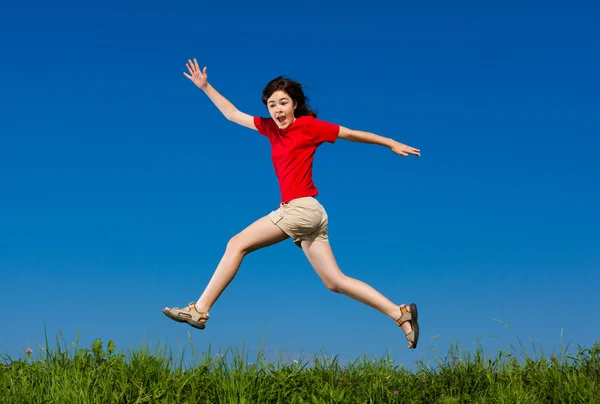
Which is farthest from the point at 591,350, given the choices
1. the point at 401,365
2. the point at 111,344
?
the point at 111,344

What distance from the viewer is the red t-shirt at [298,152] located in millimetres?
7414

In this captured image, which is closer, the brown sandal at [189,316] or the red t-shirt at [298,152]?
the brown sandal at [189,316]

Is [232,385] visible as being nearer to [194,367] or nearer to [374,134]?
[194,367]

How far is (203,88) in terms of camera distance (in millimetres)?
8555

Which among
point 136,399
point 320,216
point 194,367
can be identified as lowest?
point 136,399

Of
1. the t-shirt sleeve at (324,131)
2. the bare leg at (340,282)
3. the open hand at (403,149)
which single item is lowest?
the bare leg at (340,282)

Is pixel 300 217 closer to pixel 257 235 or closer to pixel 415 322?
pixel 257 235

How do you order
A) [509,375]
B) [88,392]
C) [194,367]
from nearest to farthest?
1. [88,392]
2. [194,367]
3. [509,375]

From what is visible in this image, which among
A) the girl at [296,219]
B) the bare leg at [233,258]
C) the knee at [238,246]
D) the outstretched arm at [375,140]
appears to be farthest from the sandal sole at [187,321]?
the outstretched arm at [375,140]

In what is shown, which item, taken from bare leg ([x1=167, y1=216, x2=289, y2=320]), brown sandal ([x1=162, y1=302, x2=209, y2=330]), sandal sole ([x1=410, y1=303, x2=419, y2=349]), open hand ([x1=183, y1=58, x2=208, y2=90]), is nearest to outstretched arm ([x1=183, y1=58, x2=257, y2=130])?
open hand ([x1=183, y1=58, x2=208, y2=90])

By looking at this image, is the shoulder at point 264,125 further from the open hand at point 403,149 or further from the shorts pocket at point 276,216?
the open hand at point 403,149

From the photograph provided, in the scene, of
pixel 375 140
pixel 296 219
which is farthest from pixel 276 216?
pixel 375 140

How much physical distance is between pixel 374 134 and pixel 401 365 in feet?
8.70

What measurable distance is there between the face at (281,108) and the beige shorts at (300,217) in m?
1.00
